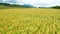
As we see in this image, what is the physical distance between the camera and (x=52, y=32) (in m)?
5.95

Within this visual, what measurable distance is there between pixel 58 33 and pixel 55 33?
0.40ft

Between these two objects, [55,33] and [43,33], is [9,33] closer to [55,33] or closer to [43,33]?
[43,33]

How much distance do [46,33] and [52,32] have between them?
1.27 ft

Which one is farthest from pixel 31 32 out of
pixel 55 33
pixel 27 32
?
pixel 55 33

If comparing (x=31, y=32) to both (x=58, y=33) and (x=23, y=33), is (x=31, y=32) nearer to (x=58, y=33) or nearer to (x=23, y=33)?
(x=23, y=33)

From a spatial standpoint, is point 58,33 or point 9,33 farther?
point 58,33

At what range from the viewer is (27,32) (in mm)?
5812

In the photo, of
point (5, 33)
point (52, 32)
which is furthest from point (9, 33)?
point (52, 32)

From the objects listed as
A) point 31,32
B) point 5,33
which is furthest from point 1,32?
point 31,32

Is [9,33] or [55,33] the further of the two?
[55,33]

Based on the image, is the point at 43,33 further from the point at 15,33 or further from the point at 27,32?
the point at 15,33

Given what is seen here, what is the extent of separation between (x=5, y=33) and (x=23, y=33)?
641mm

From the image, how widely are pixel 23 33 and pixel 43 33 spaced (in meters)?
0.72

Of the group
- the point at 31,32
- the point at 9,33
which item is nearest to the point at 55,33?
the point at 31,32
